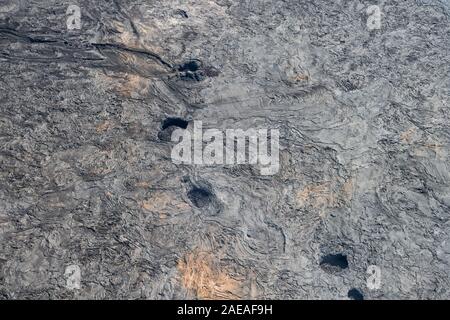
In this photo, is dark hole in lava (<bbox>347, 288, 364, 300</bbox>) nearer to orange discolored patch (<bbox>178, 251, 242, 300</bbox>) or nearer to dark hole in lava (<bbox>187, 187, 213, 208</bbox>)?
orange discolored patch (<bbox>178, 251, 242, 300</bbox>)

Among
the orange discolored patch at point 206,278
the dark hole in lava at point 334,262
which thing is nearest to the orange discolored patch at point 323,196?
the dark hole in lava at point 334,262

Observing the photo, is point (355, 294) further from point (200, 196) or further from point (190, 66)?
point (190, 66)

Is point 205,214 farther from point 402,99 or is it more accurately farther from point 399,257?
point 402,99

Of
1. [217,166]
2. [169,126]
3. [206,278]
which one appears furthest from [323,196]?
[169,126]

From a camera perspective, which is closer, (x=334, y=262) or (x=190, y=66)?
(x=334, y=262)

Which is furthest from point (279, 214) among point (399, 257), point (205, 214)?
point (399, 257)

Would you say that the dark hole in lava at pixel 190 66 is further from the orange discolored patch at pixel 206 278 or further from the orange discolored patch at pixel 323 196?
the orange discolored patch at pixel 206 278
